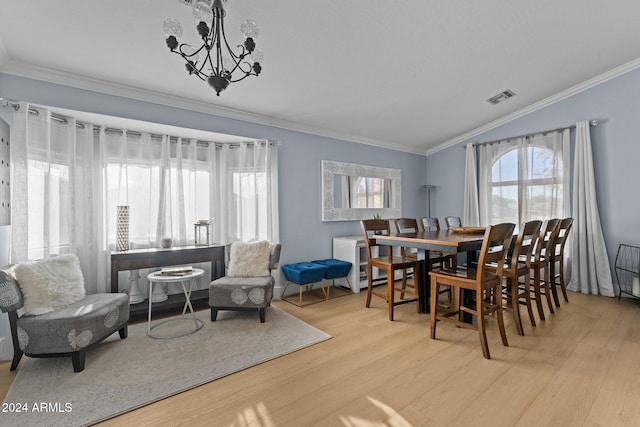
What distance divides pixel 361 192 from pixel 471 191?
6.81 feet

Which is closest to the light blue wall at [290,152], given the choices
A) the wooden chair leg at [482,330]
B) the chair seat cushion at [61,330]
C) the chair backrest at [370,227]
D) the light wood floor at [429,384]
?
the chair backrest at [370,227]

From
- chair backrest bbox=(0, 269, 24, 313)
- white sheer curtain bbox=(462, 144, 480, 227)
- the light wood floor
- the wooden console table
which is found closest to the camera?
the light wood floor

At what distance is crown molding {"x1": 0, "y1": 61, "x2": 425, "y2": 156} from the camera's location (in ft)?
8.25

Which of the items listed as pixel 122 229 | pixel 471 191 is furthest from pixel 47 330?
pixel 471 191

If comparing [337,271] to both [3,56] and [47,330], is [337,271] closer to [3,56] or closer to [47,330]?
[47,330]

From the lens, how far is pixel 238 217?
12.6 feet

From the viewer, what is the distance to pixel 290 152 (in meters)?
4.16

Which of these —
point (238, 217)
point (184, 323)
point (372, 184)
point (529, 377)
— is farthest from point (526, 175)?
point (184, 323)

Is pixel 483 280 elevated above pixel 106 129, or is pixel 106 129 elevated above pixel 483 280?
pixel 106 129

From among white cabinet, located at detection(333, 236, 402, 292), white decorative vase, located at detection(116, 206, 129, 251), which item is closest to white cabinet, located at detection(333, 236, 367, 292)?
white cabinet, located at detection(333, 236, 402, 292)

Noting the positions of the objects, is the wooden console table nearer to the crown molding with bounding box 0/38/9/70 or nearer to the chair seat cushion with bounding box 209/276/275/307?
the chair seat cushion with bounding box 209/276/275/307

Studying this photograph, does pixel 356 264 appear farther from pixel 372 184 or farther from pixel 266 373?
pixel 266 373

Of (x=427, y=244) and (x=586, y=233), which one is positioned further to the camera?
(x=586, y=233)

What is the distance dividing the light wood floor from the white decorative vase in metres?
1.26
